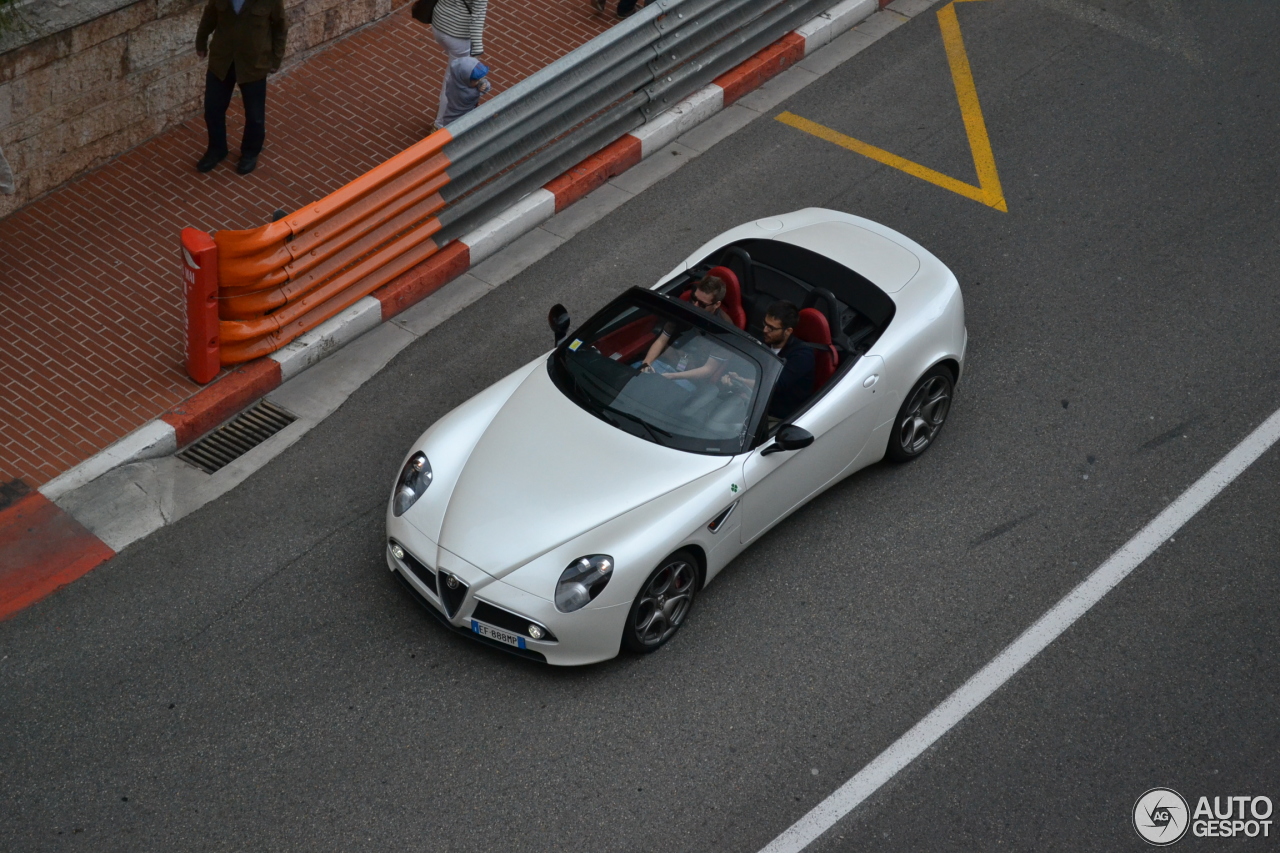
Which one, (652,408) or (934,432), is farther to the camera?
(934,432)

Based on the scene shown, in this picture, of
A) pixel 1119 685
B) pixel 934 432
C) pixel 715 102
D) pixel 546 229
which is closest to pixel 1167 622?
pixel 1119 685

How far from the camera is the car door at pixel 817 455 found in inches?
256

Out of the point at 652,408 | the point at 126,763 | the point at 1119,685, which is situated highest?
the point at 652,408

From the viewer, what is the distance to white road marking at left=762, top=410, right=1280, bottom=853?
18.9 feet

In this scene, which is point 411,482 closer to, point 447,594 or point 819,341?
point 447,594

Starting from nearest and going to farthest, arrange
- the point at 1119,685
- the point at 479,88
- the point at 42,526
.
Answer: the point at 1119,685
the point at 42,526
the point at 479,88

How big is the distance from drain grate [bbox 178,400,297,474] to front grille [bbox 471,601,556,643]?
7.13 ft

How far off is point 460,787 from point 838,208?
5.29 meters

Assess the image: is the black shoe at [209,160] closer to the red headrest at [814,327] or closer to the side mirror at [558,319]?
the side mirror at [558,319]

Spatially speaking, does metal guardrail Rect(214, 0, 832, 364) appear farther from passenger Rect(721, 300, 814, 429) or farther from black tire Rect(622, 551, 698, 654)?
black tire Rect(622, 551, 698, 654)

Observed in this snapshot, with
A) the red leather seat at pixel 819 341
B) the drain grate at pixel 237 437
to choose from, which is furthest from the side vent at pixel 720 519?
the drain grate at pixel 237 437

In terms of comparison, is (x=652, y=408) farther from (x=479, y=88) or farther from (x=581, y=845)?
(x=479, y=88)

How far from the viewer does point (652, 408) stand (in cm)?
660

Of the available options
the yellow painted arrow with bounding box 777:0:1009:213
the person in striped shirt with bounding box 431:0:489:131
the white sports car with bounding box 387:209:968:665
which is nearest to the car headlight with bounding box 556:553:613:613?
the white sports car with bounding box 387:209:968:665
